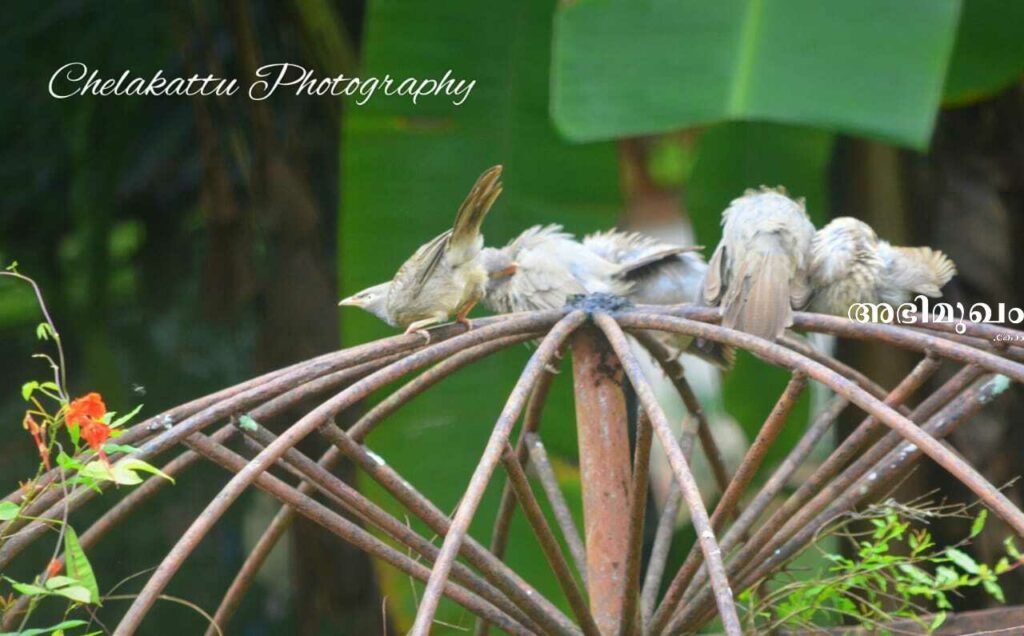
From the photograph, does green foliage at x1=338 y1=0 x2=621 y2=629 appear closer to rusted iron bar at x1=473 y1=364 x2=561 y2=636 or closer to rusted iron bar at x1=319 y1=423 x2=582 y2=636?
rusted iron bar at x1=473 y1=364 x2=561 y2=636

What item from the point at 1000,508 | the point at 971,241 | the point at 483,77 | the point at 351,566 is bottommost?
the point at 351,566

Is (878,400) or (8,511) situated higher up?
(878,400)

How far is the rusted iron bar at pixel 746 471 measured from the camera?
155 cm

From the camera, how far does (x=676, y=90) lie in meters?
2.41

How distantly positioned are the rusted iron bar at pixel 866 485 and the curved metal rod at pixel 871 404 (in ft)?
0.75

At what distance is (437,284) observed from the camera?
2162mm

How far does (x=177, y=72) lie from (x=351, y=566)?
5.95ft

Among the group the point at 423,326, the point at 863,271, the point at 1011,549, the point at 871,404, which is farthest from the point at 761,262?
the point at 871,404

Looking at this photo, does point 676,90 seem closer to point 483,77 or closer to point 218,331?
point 483,77

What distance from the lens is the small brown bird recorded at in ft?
8.61

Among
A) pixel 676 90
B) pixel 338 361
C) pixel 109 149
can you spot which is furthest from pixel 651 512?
pixel 338 361

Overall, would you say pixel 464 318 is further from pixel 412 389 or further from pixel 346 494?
pixel 346 494

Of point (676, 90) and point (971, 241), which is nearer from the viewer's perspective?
point (676, 90)

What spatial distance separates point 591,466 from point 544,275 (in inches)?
32.6
